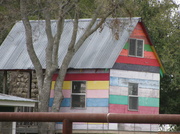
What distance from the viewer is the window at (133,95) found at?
2438 centimetres

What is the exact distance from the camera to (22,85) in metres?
27.0

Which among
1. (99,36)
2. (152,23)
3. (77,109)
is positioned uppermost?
(152,23)

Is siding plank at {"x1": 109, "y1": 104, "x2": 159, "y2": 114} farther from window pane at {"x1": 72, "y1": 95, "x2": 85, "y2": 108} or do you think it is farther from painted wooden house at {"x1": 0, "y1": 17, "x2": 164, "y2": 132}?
window pane at {"x1": 72, "y1": 95, "x2": 85, "y2": 108}

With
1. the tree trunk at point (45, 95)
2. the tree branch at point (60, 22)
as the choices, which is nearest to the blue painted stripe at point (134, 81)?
the tree branch at point (60, 22)

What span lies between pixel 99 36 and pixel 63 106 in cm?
409

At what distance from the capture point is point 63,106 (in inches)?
953

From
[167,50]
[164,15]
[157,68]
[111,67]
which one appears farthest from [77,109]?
[164,15]

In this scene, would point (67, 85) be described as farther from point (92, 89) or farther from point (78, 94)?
point (92, 89)

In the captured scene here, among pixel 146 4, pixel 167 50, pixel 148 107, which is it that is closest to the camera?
pixel 148 107

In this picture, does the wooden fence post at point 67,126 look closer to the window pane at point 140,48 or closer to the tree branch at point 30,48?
the tree branch at point 30,48

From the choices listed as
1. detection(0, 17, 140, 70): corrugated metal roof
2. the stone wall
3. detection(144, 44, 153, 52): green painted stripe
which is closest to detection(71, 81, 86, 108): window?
detection(0, 17, 140, 70): corrugated metal roof

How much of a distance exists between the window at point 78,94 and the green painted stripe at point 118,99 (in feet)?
4.72

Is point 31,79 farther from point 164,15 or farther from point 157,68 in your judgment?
point 164,15

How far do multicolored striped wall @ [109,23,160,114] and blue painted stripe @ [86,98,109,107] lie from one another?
24 centimetres
